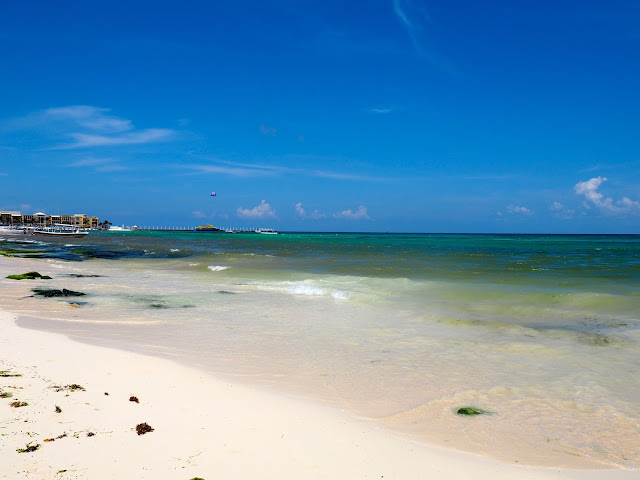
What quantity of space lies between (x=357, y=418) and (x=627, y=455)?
314 cm

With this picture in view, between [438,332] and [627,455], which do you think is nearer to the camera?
[627,455]

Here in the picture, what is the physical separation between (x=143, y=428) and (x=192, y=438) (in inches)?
22.5

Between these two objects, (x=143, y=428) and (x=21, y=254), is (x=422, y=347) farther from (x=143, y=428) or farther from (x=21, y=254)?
(x=21, y=254)

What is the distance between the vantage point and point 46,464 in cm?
404

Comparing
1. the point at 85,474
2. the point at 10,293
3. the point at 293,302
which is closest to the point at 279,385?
the point at 85,474

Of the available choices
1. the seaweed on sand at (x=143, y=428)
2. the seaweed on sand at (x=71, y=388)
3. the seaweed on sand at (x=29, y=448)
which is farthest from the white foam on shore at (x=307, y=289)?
the seaweed on sand at (x=29, y=448)

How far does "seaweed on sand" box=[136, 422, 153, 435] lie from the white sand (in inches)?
3.1

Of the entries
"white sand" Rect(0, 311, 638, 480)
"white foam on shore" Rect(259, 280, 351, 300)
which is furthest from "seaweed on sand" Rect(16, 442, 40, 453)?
"white foam on shore" Rect(259, 280, 351, 300)

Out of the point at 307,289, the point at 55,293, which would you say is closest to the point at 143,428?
the point at 55,293

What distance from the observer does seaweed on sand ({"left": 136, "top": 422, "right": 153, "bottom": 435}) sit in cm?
485

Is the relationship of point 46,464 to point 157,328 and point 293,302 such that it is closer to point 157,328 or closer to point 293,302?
point 157,328

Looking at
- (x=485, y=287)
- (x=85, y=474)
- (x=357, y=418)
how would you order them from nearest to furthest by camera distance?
(x=85, y=474) < (x=357, y=418) < (x=485, y=287)

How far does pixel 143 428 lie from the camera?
16.1ft

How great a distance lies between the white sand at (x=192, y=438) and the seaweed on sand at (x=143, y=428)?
0.08 metres
